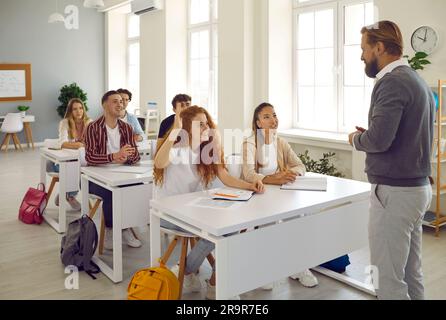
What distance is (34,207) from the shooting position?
4.58 metres

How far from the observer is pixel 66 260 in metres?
3.39

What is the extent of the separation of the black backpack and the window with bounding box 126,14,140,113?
23.1 ft

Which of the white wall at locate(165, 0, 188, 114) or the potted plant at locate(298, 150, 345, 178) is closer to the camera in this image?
the potted plant at locate(298, 150, 345, 178)

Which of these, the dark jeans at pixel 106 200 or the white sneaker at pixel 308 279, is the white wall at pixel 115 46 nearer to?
the dark jeans at pixel 106 200

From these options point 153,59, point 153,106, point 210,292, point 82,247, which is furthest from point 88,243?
point 153,59

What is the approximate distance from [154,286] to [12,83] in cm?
862

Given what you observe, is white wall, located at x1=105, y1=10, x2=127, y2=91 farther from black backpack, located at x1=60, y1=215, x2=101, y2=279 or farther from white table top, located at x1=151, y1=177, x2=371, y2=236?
white table top, located at x1=151, y1=177, x2=371, y2=236

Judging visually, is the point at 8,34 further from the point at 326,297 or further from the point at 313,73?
the point at 326,297

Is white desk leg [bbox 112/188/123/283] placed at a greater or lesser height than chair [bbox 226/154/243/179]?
lesser

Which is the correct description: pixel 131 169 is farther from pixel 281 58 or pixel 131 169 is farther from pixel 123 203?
pixel 281 58

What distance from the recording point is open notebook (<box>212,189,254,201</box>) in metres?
2.62

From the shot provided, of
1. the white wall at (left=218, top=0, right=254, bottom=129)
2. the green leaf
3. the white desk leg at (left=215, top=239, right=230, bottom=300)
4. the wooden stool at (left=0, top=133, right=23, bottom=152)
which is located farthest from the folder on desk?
the wooden stool at (left=0, top=133, right=23, bottom=152)
